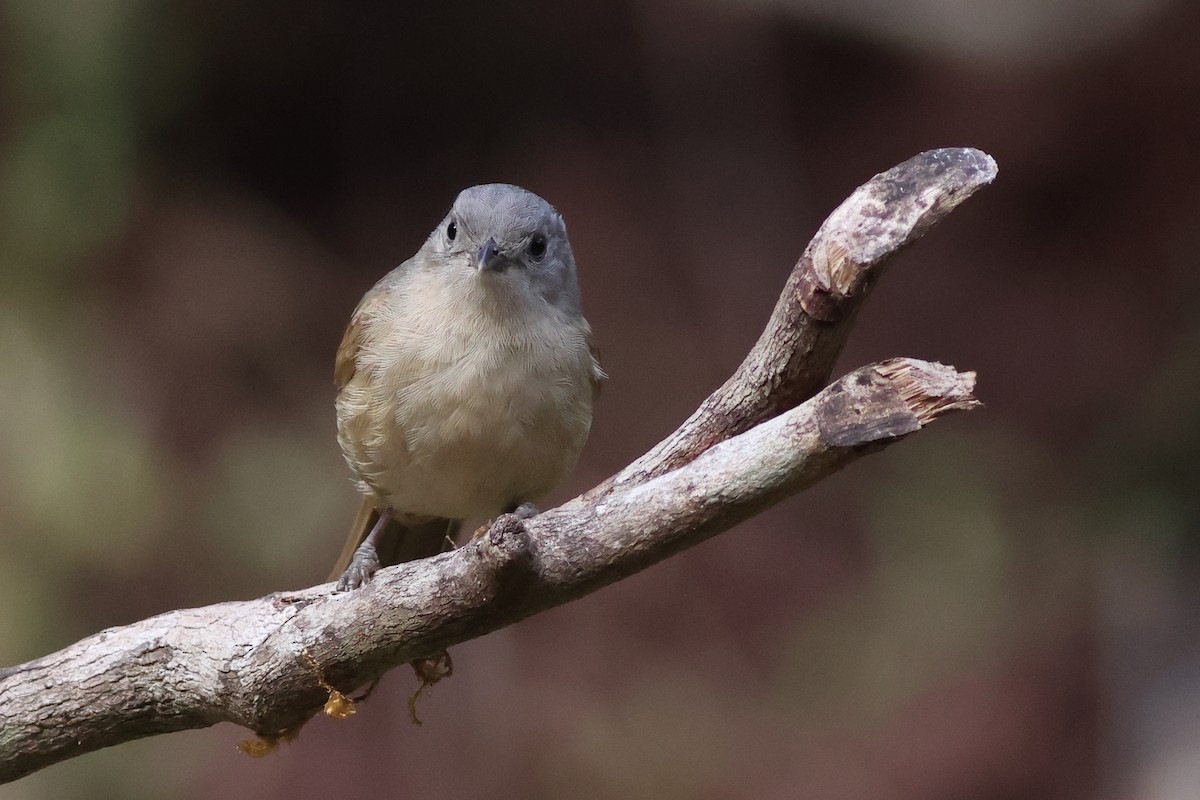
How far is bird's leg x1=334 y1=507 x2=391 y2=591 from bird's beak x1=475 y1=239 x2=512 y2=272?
0.96m

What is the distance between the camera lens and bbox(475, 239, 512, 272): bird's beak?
137 inches

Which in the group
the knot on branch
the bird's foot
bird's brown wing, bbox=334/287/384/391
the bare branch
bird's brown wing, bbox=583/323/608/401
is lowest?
the knot on branch

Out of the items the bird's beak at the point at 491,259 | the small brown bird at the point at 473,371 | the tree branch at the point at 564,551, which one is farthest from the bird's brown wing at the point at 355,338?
the tree branch at the point at 564,551

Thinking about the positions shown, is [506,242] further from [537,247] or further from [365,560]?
[365,560]

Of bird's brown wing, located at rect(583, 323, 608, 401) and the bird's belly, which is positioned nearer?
the bird's belly

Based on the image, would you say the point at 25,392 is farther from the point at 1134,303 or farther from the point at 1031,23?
the point at 1134,303

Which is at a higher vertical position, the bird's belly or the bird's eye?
the bird's eye

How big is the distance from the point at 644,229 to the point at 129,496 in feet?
11.7

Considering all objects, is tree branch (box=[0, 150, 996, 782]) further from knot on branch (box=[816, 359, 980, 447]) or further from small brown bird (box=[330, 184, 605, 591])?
small brown bird (box=[330, 184, 605, 591])

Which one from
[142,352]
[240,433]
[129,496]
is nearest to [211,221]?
[142,352]

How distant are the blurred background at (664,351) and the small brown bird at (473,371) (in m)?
2.82

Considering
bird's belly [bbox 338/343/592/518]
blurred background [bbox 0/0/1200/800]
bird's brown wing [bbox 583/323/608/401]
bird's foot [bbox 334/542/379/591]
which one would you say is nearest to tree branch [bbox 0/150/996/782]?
bird's foot [bbox 334/542/379/591]

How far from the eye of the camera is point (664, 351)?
7477 mm

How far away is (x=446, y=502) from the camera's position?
368 centimetres
